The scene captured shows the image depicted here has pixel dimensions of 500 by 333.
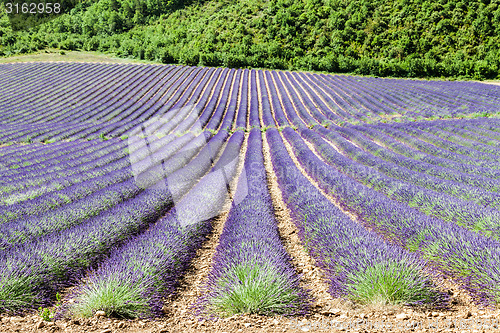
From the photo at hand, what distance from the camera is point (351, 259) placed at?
10.5ft

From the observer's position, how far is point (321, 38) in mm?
63219

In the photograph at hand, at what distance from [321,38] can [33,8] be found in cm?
10727

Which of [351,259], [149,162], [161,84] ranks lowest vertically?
[149,162]

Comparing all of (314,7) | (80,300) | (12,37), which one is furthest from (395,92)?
(12,37)

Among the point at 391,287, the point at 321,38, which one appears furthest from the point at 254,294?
the point at 321,38

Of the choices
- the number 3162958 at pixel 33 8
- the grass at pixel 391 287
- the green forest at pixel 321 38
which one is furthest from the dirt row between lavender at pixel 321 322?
the number 3162958 at pixel 33 8

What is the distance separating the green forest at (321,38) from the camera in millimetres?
48688

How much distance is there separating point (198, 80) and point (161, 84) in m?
5.14

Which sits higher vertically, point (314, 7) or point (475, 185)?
point (314, 7)

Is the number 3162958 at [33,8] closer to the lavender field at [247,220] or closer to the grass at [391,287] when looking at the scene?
the lavender field at [247,220]

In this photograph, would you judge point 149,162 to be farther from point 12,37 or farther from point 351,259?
point 12,37

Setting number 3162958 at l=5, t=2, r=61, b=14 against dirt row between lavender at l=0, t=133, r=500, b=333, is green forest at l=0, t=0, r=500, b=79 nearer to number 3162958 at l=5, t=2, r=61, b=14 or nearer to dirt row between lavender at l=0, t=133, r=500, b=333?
number 3162958 at l=5, t=2, r=61, b=14

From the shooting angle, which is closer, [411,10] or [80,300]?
[80,300]

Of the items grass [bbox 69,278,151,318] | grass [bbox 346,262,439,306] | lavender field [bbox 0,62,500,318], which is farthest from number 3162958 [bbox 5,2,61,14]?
grass [bbox 346,262,439,306]
